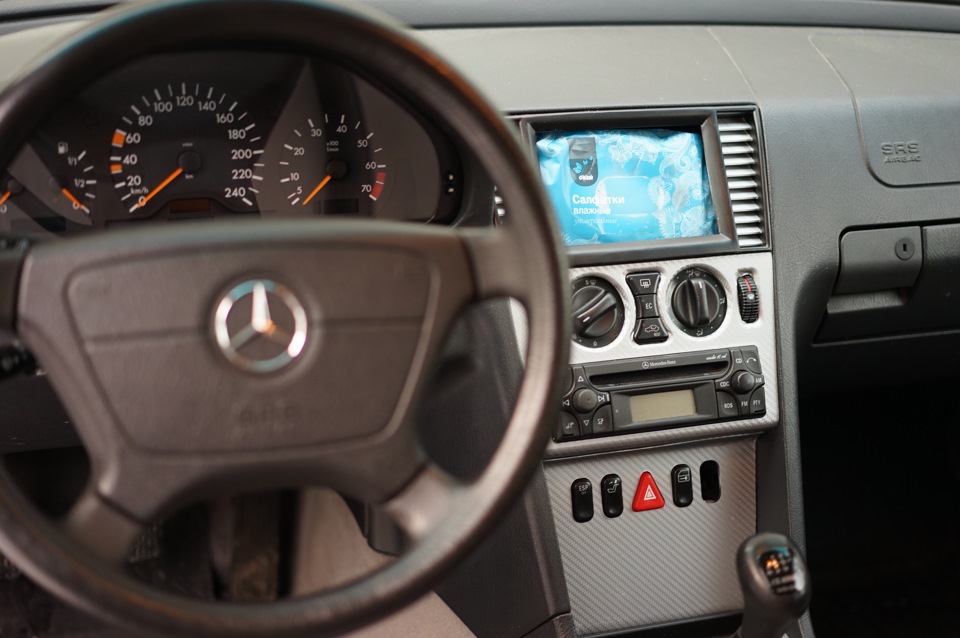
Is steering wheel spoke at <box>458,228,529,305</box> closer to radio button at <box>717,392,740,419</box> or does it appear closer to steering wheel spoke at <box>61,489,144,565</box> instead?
steering wheel spoke at <box>61,489,144,565</box>

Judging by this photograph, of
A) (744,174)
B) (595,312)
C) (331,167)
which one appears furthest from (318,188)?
(744,174)

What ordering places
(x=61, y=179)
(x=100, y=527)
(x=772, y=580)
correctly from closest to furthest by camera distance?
(x=100, y=527) → (x=772, y=580) → (x=61, y=179)

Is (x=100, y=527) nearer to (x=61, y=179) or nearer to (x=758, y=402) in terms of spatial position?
(x=61, y=179)

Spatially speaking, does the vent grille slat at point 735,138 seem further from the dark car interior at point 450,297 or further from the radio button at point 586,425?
the radio button at point 586,425

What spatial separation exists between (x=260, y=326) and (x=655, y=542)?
0.78 meters

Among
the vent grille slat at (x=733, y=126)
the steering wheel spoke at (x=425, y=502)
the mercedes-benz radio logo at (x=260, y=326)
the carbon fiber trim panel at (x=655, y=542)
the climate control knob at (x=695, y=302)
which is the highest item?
the vent grille slat at (x=733, y=126)

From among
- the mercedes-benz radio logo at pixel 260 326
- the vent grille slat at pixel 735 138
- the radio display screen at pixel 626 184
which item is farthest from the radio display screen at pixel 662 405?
the mercedes-benz radio logo at pixel 260 326

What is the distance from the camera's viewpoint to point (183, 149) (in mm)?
1188

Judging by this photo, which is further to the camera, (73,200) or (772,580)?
(73,200)

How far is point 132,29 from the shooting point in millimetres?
768

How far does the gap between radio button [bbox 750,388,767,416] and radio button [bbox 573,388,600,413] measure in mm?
234

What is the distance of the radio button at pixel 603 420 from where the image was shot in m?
1.31

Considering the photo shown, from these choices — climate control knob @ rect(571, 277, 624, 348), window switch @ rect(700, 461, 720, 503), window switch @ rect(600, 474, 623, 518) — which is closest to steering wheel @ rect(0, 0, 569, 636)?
climate control knob @ rect(571, 277, 624, 348)

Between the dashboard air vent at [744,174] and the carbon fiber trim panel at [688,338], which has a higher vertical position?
→ the dashboard air vent at [744,174]
